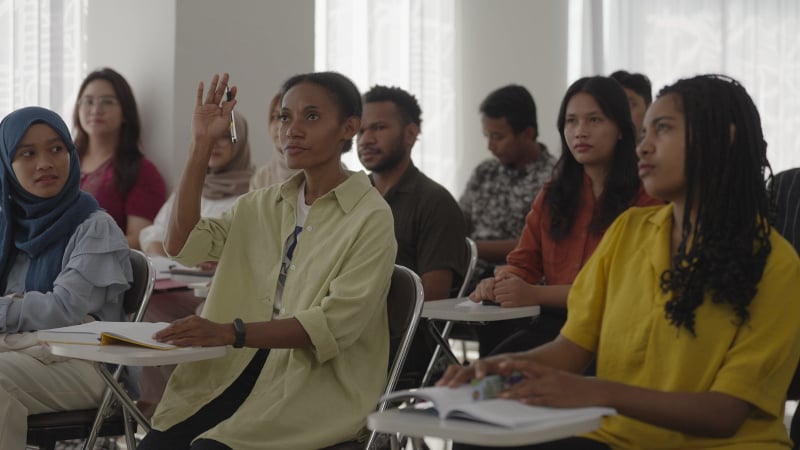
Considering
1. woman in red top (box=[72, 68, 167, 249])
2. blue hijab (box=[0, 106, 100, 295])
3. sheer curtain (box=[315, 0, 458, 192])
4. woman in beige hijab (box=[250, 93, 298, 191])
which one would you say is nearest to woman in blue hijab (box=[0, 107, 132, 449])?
blue hijab (box=[0, 106, 100, 295])

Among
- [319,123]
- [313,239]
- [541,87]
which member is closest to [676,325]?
[313,239]

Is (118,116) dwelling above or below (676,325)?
above

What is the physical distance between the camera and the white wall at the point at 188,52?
15.7 ft

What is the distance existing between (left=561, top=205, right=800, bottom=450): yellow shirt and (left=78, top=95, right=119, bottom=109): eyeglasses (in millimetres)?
3445

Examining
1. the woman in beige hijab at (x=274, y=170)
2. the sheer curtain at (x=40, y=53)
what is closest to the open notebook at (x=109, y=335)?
the woman in beige hijab at (x=274, y=170)

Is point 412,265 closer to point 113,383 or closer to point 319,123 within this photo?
point 319,123

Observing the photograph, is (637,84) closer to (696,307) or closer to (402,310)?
(402,310)

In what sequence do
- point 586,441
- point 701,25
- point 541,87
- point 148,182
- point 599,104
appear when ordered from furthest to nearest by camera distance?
point 701,25 → point 541,87 → point 148,182 → point 599,104 → point 586,441

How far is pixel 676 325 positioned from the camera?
65.8 inches

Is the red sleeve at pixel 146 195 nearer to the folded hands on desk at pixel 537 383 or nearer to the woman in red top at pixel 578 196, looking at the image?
the woman in red top at pixel 578 196

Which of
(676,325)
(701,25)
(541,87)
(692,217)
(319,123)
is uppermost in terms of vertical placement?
(701,25)

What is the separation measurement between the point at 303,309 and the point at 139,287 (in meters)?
0.61

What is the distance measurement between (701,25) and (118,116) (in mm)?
4255

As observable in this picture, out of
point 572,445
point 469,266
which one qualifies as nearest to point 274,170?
point 469,266
